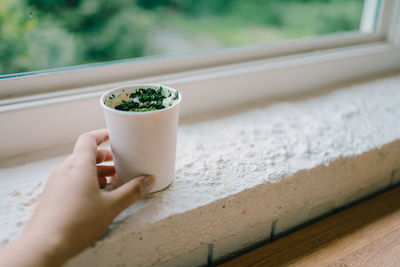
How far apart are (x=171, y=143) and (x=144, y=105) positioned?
0.07 meters

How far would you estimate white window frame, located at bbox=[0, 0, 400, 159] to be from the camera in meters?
0.63

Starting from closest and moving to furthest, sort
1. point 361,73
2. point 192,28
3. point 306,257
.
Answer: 1. point 306,257
2. point 361,73
3. point 192,28

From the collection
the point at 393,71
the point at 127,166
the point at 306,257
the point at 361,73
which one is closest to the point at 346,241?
the point at 306,257

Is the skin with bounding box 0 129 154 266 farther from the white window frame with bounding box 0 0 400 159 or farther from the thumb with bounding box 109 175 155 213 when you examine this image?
the white window frame with bounding box 0 0 400 159

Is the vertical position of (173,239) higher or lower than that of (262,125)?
lower

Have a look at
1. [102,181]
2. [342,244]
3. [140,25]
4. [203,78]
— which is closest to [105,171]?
[102,181]

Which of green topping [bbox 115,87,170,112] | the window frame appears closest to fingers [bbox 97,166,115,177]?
green topping [bbox 115,87,170,112]

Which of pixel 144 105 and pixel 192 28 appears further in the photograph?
pixel 192 28

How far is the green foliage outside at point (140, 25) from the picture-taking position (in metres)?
0.69

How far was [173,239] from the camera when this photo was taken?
0.51 metres

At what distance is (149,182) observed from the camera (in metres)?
0.48

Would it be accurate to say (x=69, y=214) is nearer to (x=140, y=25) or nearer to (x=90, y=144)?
(x=90, y=144)

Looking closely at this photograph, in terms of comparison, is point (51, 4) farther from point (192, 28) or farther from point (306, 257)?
point (192, 28)

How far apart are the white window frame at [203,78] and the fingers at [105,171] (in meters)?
0.18
